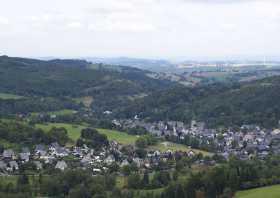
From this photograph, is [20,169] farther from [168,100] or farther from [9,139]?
[168,100]

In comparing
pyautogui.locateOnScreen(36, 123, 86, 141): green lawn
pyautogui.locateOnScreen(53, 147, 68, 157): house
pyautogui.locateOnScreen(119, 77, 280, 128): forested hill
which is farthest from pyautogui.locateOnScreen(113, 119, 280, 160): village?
pyautogui.locateOnScreen(53, 147, 68, 157): house

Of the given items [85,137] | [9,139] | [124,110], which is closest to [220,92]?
[124,110]

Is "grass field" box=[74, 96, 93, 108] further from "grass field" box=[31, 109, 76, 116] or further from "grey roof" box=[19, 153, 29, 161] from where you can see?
"grey roof" box=[19, 153, 29, 161]

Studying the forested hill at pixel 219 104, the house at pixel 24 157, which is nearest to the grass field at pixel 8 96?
the forested hill at pixel 219 104

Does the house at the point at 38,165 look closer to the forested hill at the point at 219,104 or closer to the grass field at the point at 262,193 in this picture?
the grass field at the point at 262,193

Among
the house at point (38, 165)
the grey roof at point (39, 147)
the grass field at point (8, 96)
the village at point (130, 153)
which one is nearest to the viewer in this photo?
the house at point (38, 165)

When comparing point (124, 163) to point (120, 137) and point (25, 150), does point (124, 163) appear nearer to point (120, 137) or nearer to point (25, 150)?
point (25, 150)
